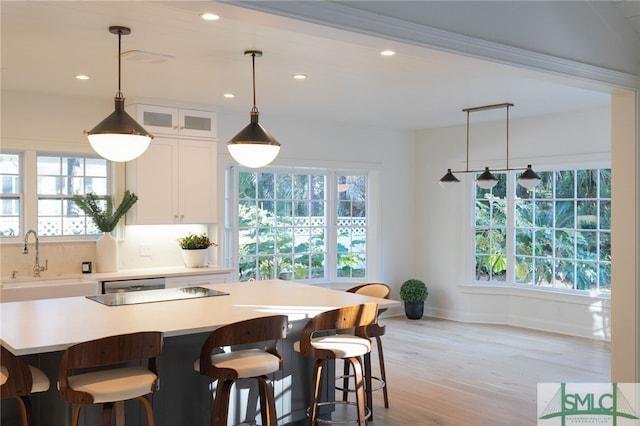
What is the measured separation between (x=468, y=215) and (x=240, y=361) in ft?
17.8

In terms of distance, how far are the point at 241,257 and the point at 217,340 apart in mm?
4228

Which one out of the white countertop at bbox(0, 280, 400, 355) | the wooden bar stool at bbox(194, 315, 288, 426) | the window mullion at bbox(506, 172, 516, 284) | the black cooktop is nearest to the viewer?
the white countertop at bbox(0, 280, 400, 355)

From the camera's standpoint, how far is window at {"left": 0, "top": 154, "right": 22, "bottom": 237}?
18.9ft

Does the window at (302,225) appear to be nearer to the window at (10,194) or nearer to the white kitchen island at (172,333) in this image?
the window at (10,194)

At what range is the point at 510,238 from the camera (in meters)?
7.80

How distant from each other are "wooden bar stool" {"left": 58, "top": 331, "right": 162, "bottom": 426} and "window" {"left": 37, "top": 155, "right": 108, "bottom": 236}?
344 centimetres

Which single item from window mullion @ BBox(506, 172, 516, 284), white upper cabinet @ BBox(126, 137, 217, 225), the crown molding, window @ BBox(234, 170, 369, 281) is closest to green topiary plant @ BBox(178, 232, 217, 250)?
white upper cabinet @ BBox(126, 137, 217, 225)

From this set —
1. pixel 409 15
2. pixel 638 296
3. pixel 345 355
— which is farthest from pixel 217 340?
pixel 638 296

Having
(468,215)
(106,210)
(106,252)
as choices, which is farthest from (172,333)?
(468,215)

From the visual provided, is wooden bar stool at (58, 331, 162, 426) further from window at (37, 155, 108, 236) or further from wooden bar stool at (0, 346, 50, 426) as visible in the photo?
window at (37, 155, 108, 236)

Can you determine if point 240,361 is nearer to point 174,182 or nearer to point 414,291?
point 174,182

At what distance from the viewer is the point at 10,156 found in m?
5.82

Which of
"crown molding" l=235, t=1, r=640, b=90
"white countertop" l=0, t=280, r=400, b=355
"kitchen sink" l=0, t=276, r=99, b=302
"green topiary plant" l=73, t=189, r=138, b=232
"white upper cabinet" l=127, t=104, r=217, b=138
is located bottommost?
"kitchen sink" l=0, t=276, r=99, b=302

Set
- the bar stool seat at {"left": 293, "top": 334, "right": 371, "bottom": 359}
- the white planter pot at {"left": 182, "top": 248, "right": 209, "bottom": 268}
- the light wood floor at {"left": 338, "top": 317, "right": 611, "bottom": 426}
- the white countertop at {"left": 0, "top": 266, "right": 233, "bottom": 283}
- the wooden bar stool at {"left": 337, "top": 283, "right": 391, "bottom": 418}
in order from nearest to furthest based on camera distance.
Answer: the bar stool seat at {"left": 293, "top": 334, "right": 371, "bottom": 359} → the wooden bar stool at {"left": 337, "top": 283, "right": 391, "bottom": 418} → the light wood floor at {"left": 338, "top": 317, "right": 611, "bottom": 426} → the white countertop at {"left": 0, "top": 266, "right": 233, "bottom": 283} → the white planter pot at {"left": 182, "top": 248, "right": 209, "bottom": 268}
